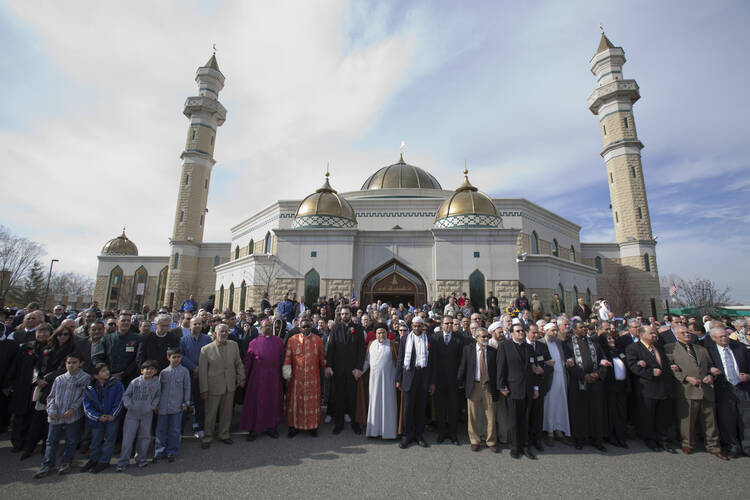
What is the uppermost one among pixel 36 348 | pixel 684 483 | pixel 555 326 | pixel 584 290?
pixel 584 290

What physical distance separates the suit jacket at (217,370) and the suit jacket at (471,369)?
319cm

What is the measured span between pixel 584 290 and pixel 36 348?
2369cm

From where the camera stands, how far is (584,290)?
2138 cm

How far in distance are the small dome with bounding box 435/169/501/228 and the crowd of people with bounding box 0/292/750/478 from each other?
1079 centimetres

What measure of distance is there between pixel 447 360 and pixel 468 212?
12.0m

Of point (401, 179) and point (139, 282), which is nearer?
point (401, 179)

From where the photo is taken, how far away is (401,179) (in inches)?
1029

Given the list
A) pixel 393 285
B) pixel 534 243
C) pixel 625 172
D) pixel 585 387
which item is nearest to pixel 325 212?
pixel 393 285

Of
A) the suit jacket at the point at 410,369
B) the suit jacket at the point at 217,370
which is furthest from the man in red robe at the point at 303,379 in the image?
the suit jacket at the point at 410,369

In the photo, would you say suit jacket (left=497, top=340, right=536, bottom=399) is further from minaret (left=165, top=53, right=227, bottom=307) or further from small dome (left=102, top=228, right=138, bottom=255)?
small dome (left=102, top=228, right=138, bottom=255)

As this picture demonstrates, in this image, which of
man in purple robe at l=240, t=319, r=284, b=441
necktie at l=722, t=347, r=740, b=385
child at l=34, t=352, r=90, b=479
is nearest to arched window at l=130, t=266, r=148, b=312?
man in purple robe at l=240, t=319, r=284, b=441

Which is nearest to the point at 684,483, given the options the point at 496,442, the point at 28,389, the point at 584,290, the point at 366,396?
the point at 496,442

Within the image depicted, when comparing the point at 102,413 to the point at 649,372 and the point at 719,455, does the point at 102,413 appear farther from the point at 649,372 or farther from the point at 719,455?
the point at 719,455

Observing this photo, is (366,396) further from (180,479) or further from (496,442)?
(180,479)
